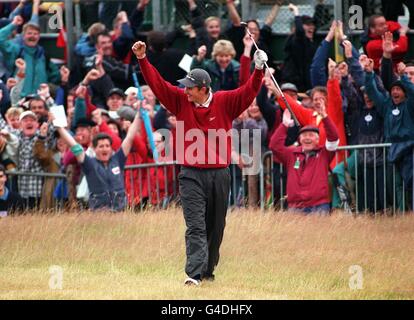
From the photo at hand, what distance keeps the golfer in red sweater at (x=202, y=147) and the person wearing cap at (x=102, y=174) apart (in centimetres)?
442

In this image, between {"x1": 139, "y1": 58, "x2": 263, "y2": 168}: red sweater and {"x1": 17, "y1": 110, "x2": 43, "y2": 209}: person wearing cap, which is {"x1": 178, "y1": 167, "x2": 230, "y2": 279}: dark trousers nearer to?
{"x1": 139, "y1": 58, "x2": 263, "y2": 168}: red sweater

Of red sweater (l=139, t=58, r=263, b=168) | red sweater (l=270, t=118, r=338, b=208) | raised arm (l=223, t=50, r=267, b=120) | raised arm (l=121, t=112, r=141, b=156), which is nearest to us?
red sweater (l=139, t=58, r=263, b=168)

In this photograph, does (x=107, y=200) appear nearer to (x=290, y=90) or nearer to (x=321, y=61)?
(x=290, y=90)

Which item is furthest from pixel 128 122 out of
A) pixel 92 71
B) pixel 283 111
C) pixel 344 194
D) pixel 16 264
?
pixel 16 264

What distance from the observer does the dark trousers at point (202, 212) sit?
14.0 metres

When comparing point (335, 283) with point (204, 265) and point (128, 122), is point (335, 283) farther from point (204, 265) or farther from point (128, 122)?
point (128, 122)

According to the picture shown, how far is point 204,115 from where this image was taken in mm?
14227

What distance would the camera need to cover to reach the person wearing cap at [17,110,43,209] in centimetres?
1981

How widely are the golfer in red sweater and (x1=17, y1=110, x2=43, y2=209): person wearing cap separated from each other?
5839 mm

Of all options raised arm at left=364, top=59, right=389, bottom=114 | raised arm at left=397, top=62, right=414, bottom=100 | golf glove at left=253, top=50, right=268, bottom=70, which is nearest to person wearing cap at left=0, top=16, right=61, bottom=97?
raised arm at left=364, top=59, right=389, bottom=114

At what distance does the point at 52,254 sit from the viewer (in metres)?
16.2

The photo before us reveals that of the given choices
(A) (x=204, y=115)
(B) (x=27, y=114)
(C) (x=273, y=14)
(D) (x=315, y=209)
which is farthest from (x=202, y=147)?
(C) (x=273, y=14)

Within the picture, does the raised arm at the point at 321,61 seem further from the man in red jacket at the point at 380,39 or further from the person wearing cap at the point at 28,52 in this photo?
the person wearing cap at the point at 28,52

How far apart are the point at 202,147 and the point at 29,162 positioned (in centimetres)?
646
